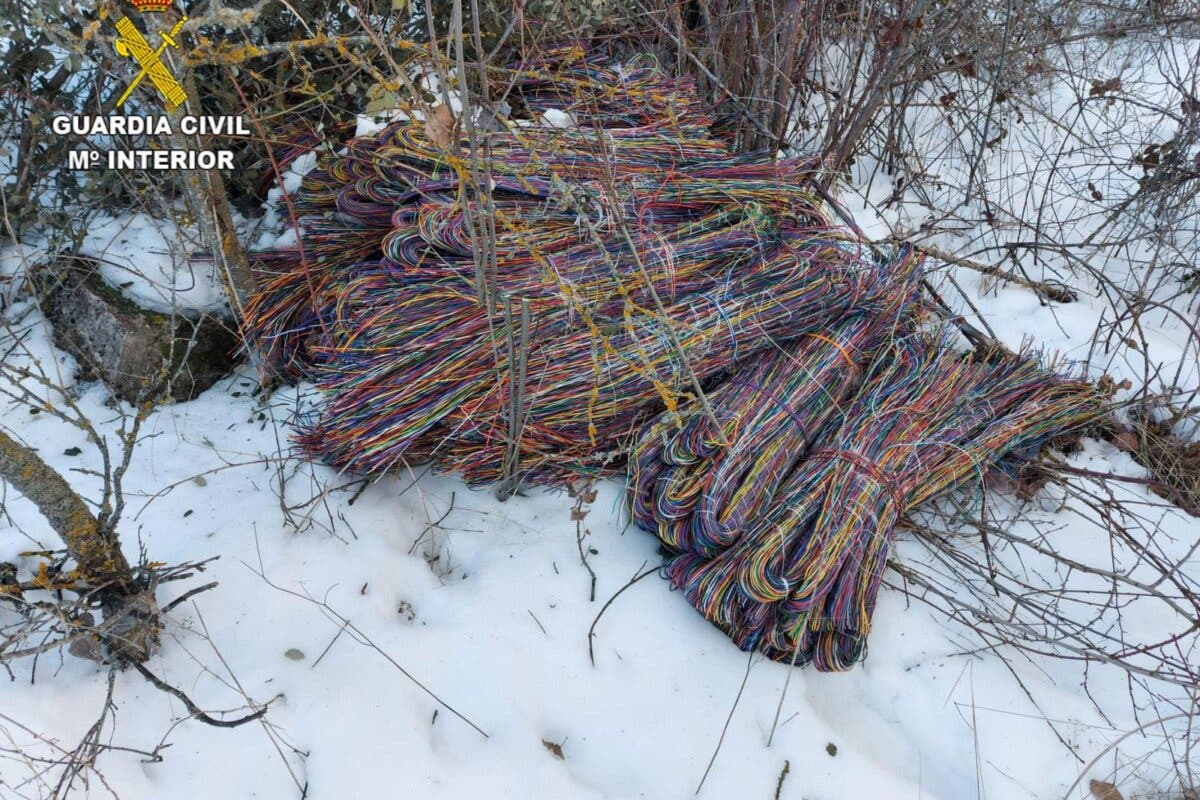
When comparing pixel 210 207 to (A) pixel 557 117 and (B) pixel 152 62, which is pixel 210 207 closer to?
(B) pixel 152 62

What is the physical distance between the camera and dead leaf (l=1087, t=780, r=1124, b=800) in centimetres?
175

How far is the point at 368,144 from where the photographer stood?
239 centimetres

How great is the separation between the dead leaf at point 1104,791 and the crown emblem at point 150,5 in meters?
2.51

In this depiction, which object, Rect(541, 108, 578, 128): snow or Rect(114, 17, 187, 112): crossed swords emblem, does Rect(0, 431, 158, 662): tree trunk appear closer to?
Rect(114, 17, 187, 112): crossed swords emblem

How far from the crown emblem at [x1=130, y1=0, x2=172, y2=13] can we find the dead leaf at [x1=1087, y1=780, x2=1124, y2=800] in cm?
251

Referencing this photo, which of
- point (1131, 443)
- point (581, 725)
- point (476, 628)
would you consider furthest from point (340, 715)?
point (1131, 443)

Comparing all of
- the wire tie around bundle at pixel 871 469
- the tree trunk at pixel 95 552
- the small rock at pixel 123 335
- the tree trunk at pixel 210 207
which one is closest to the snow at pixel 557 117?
the tree trunk at pixel 210 207

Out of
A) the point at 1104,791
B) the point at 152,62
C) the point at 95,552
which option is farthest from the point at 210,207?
the point at 1104,791

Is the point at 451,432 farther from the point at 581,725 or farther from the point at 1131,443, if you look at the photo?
the point at 1131,443

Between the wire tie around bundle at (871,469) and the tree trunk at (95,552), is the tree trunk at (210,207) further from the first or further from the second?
the wire tie around bundle at (871,469)

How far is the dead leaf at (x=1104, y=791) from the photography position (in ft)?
5.75

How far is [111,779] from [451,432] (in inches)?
37.0

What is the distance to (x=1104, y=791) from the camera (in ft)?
5.77

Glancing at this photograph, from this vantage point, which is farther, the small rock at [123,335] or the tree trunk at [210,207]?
the small rock at [123,335]
